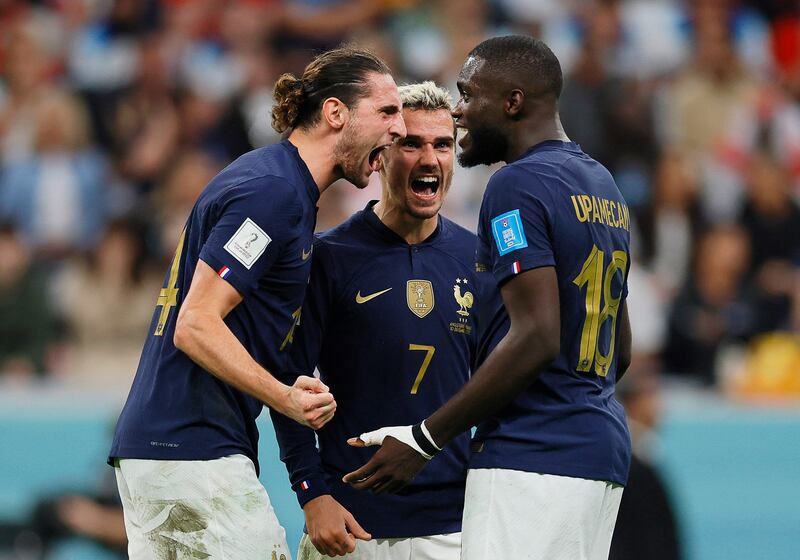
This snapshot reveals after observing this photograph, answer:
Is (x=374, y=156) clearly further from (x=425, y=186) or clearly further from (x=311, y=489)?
(x=311, y=489)

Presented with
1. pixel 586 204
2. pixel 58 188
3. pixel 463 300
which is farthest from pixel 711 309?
pixel 586 204

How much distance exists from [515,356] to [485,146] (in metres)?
0.79

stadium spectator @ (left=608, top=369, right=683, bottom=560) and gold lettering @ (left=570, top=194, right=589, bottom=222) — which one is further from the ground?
gold lettering @ (left=570, top=194, right=589, bottom=222)

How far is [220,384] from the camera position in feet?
13.8

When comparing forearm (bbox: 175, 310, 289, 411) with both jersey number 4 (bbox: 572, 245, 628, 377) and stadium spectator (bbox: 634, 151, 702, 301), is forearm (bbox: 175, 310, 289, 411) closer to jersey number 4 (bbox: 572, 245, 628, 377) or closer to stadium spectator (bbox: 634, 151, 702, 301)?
jersey number 4 (bbox: 572, 245, 628, 377)

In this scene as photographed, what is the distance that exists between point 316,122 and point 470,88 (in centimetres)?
56

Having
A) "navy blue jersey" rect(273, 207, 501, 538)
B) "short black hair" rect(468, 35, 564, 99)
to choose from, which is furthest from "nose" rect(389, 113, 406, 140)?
"navy blue jersey" rect(273, 207, 501, 538)

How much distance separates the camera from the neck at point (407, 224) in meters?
4.96

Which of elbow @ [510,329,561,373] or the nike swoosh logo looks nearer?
elbow @ [510,329,561,373]

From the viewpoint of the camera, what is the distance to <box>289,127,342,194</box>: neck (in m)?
4.36

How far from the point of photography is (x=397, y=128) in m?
4.51

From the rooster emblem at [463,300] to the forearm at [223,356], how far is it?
3.54 feet

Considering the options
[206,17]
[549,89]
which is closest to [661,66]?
[206,17]

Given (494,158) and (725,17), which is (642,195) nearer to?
(725,17)
